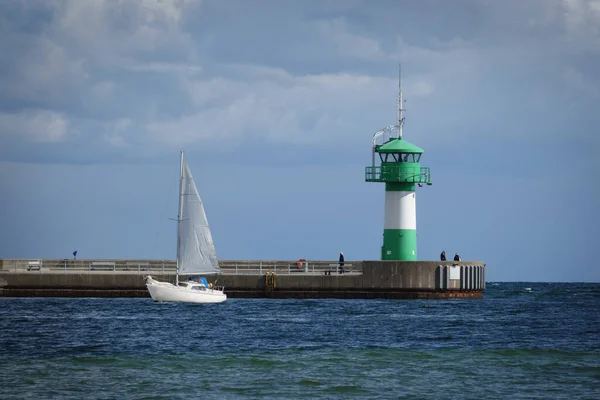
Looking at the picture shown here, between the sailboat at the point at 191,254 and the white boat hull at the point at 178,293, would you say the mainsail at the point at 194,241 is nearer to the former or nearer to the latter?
the sailboat at the point at 191,254

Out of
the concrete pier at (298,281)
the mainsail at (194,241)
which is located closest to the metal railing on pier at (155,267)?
the concrete pier at (298,281)

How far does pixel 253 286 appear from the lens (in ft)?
199

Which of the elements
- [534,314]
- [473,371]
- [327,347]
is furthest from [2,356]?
[534,314]

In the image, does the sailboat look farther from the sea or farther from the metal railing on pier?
the metal railing on pier

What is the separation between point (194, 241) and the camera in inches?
2318

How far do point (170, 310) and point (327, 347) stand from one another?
666 inches

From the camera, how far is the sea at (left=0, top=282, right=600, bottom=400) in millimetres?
29594

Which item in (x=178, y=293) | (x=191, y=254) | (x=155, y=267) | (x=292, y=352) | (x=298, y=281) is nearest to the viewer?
(x=292, y=352)

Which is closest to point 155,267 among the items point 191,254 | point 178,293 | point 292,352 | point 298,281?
point 191,254

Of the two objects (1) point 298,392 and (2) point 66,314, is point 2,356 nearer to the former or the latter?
(1) point 298,392

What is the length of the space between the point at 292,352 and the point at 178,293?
2116 cm

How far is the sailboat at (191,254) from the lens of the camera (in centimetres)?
5753

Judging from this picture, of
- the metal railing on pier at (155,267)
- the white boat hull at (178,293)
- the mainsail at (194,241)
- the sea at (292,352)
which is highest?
the mainsail at (194,241)

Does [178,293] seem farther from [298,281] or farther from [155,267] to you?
[298,281]
